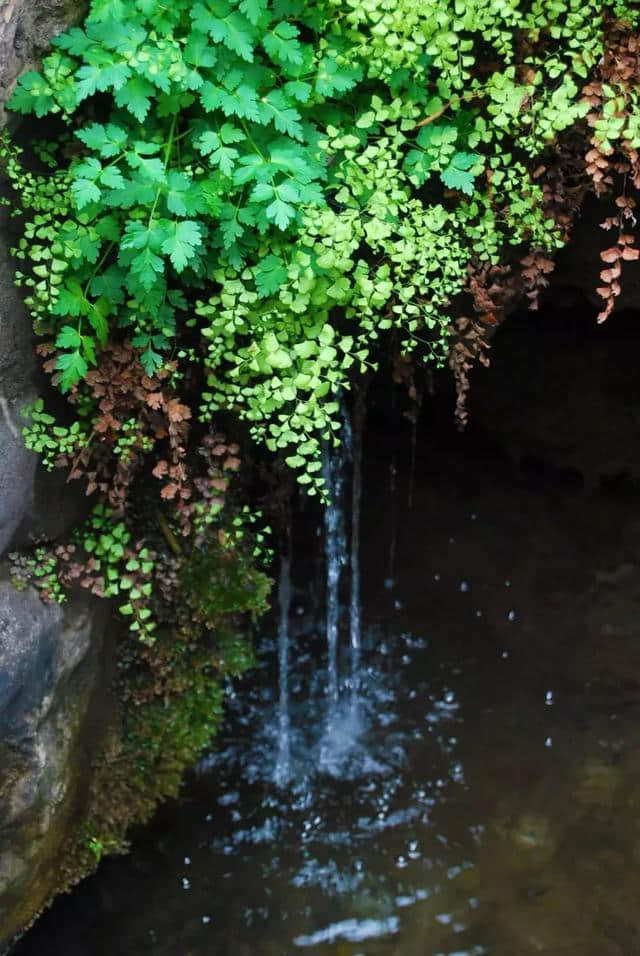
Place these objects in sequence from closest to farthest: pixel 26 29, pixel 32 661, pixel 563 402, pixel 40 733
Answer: pixel 26 29 < pixel 32 661 < pixel 40 733 < pixel 563 402

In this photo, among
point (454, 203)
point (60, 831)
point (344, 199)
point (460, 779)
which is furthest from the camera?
point (460, 779)

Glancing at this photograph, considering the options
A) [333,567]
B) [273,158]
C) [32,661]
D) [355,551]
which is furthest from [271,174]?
[355,551]

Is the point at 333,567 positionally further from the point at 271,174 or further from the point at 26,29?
the point at 26,29

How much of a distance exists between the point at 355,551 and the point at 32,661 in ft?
8.69

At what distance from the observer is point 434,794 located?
3959mm

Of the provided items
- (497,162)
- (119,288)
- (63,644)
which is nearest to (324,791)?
(63,644)

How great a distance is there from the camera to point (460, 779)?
4.02 metres

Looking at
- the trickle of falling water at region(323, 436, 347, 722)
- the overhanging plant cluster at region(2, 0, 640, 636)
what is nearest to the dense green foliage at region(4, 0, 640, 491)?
the overhanging plant cluster at region(2, 0, 640, 636)

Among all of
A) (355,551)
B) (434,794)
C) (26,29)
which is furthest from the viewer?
(355,551)

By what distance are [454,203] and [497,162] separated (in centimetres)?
28

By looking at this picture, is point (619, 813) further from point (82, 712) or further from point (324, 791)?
point (82, 712)

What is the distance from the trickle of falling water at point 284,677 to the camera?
4.18 m

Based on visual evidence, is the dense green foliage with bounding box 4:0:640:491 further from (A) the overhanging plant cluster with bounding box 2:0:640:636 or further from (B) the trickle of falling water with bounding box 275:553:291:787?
(B) the trickle of falling water with bounding box 275:553:291:787

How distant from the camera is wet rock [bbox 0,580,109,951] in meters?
2.93
